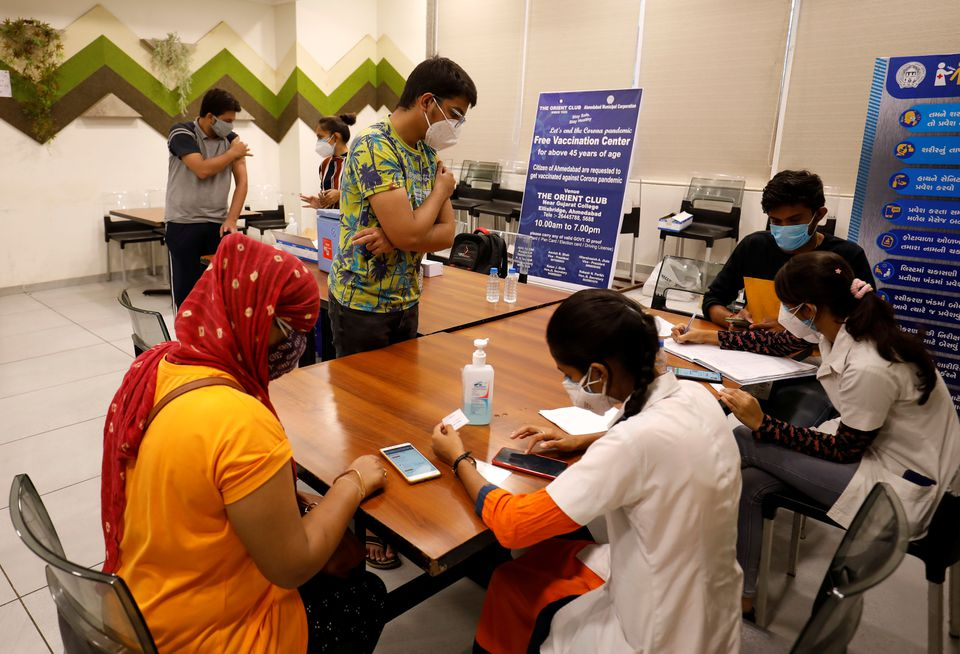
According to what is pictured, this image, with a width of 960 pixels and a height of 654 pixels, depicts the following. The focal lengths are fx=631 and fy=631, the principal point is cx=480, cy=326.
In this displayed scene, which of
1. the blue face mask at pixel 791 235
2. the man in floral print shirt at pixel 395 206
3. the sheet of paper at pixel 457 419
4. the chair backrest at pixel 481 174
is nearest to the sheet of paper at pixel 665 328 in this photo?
the blue face mask at pixel 791 235

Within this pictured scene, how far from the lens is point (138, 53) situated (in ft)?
20.5

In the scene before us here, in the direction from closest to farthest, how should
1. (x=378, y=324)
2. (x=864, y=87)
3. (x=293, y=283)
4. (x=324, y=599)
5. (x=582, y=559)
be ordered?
(x=293, y=283) → (x=324, y=599) → (x=582, y=559) → (x=378, y=324) → (x=864, y=87)

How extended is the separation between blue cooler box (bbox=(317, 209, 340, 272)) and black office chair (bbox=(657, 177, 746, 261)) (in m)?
3.51

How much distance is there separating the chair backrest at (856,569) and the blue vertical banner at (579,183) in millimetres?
3163

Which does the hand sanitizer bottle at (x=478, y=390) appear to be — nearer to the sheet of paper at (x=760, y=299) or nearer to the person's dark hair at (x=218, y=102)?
the sheet of paper at (x=760, y=299)

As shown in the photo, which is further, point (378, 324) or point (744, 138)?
point (744, 138)

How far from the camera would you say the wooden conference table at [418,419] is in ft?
4.12

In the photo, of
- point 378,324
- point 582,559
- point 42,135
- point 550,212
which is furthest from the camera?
point 42,135

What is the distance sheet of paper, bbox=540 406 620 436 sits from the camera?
167cm

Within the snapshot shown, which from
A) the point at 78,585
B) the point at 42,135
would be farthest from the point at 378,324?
the point at 42,135

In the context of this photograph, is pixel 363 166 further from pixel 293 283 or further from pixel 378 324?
pixel 293 283

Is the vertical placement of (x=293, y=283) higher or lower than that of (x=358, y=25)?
lower

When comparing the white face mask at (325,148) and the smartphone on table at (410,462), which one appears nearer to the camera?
the smartphone on table at (410,462)

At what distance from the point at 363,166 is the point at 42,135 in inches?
212
